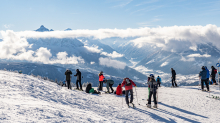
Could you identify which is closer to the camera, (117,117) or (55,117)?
(55,117)

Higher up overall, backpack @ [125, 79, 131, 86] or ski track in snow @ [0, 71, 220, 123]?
backpack @ [125, 79, 131, 86]

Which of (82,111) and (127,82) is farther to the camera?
(127,82)

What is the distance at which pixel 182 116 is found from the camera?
33.7 feet

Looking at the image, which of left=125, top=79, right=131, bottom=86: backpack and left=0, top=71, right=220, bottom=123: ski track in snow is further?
left=125, top=79, right=131, bottom=86: backpack

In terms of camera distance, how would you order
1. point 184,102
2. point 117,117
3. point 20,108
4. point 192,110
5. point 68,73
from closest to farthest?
point 20,108 < point 117,117 < point 192,110 < point 184,102 < point 68,73

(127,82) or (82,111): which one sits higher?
(127,82)

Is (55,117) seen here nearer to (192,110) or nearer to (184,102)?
(192,110)

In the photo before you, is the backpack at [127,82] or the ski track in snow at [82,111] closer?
the ski track in snow at [82,111]

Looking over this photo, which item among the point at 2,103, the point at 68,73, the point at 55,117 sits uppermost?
the point at 68,73

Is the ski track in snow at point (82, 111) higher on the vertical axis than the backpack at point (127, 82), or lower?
lower

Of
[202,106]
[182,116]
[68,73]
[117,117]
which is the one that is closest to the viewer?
[117,117]

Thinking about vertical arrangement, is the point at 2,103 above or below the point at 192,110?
above

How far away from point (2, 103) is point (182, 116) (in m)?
10.4

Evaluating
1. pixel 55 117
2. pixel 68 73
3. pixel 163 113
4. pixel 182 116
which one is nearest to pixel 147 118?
pixel 163 113
